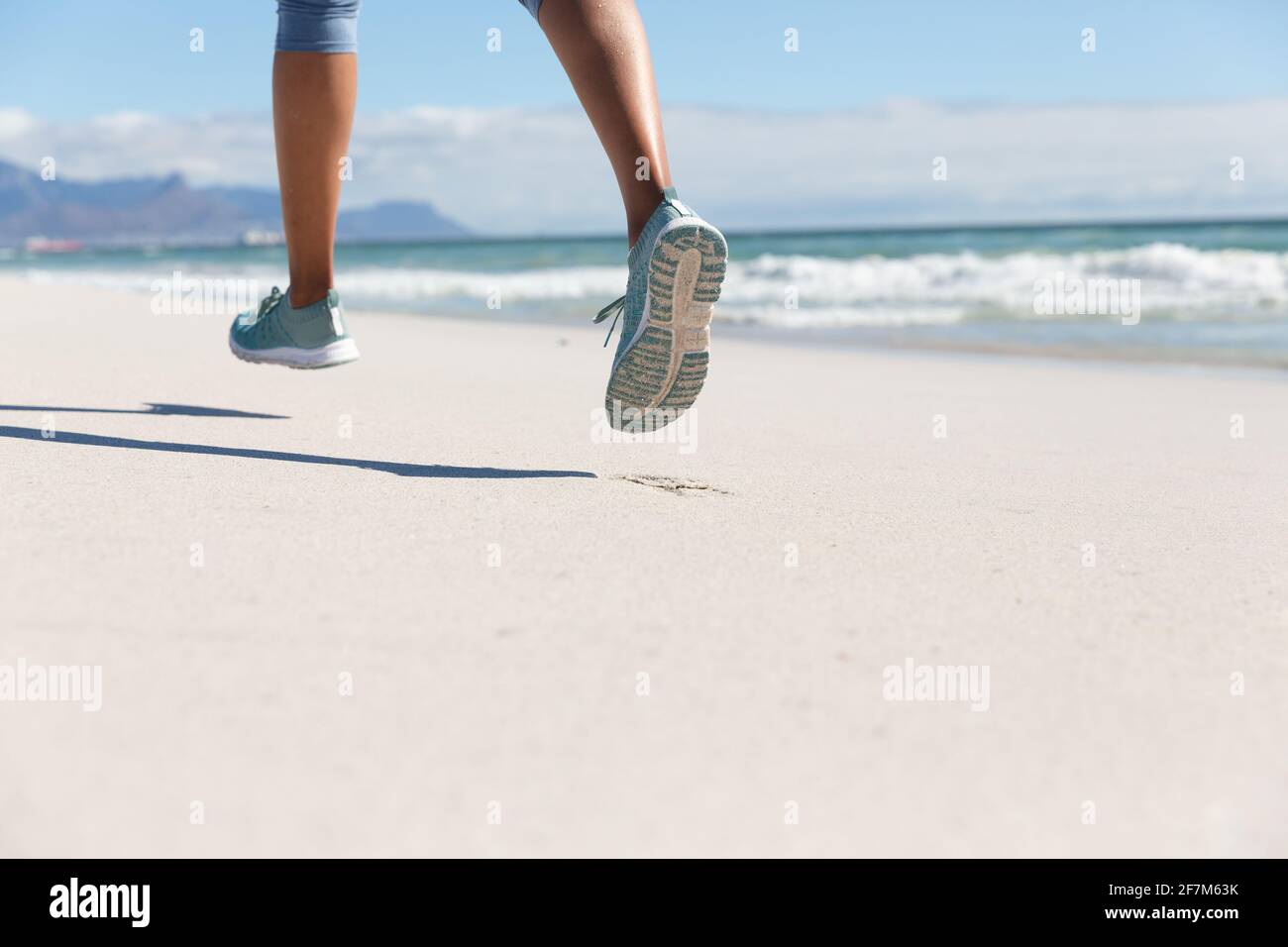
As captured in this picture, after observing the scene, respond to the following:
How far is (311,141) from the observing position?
2127mm

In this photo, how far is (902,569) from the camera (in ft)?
4.45

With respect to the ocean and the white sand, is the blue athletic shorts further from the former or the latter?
the ocean

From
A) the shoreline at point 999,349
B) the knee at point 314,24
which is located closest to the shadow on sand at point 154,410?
the knee at point 314,24

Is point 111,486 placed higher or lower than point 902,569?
higher

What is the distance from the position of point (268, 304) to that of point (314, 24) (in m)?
0.54

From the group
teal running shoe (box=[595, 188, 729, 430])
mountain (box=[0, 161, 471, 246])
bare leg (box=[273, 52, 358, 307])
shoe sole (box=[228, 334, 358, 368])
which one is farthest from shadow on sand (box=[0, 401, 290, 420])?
mountain (box=[0, 161, 471, 246])

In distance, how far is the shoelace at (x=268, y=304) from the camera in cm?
230

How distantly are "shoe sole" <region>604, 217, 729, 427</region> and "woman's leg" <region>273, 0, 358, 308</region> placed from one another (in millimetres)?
698

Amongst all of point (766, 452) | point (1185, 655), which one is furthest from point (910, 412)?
point (1185, 655)

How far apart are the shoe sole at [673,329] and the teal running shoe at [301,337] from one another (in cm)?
69

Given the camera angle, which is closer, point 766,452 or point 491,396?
point 766,452

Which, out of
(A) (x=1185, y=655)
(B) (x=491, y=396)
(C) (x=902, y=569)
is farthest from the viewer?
(B) (x=491, y=396)

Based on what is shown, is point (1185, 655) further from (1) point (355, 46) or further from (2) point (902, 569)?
(1) point (355, 46)

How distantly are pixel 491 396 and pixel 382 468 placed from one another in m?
1.15
